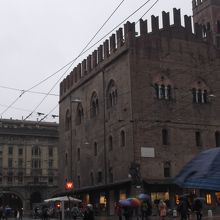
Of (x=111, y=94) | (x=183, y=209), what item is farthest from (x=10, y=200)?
(x=183, y=209)

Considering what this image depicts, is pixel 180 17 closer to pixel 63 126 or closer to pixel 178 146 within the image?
pixel 178 146

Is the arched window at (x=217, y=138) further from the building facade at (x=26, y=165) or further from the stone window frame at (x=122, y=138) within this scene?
the building facade at (x=26, y=165)

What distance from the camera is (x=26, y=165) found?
72.5 m

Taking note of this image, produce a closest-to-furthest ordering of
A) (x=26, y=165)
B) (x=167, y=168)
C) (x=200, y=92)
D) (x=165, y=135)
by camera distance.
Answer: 1. (x=167, y=168)
2. (x=165, y=135)
3. (x=200, y=92)
4. (x=26, y=165)

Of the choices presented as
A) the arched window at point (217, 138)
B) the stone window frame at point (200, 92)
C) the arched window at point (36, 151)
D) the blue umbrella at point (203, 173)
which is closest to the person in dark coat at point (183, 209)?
the blue umbrella at point (203, 173)

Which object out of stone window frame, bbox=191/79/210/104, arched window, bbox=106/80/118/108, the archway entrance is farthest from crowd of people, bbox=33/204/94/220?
the archway entrance

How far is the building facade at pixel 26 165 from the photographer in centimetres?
6994

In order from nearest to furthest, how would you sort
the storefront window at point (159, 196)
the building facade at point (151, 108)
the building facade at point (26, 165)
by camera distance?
the storefront window at point (159, 196)
the building facade at point (151, 108)
the building facade at point (26, 165)

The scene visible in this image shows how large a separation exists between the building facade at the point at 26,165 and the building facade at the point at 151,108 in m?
31.0

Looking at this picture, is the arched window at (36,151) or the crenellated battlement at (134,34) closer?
the crenellated battlement at (134,34)

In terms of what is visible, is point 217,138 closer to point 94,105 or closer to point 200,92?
point 200,92

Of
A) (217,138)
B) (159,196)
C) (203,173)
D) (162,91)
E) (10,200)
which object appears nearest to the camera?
(203,173)

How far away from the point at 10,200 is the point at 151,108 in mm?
41782

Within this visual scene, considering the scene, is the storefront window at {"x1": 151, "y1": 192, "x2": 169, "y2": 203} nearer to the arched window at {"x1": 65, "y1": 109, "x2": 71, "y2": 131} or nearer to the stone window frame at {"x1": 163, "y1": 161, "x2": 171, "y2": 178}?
the stone window frame at {"x1": 163, "y1": 161, "x2": 171, "y2": 178}
